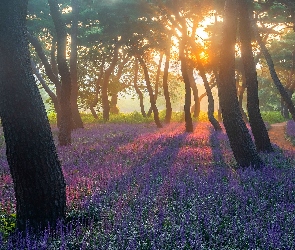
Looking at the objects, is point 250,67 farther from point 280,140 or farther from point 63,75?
point 280,140

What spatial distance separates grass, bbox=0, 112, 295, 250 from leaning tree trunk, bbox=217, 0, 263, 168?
0.82 m

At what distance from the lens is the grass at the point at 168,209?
3754mm

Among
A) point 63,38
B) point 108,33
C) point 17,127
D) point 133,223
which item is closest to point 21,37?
point 17,127

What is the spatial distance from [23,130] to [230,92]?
6.12 meters

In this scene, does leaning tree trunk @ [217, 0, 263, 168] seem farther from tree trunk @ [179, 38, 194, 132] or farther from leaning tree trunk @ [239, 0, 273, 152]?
tree trunk @ [179, 38, 194, 132]

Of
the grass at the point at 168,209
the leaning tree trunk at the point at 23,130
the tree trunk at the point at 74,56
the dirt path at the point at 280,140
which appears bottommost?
the dirt path at the point at 280,140

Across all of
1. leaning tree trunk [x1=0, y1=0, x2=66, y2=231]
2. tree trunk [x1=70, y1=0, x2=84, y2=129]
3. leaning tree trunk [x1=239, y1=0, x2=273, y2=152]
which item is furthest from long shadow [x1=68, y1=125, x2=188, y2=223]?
tree trunk [x1=70, y1=0, x2=84, y2=129]

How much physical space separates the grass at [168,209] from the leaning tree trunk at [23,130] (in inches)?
15.7

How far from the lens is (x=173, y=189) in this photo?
602 cm

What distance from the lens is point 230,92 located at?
927 centimetres

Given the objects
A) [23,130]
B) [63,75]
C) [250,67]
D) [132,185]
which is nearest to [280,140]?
[250,67]

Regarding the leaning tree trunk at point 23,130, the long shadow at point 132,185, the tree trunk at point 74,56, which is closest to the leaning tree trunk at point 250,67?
the long shadow at point 132,185

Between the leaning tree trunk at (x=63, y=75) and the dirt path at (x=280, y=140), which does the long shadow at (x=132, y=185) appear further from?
the dirt path at (x=280, y=140)

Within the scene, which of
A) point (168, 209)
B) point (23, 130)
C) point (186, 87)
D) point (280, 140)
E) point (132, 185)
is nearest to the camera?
point (23, 130)
